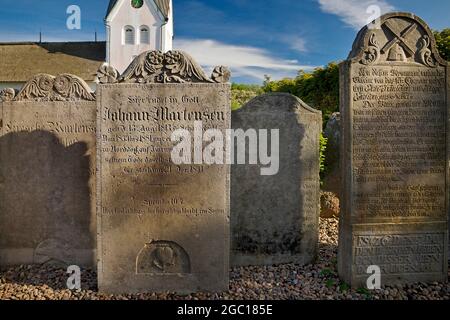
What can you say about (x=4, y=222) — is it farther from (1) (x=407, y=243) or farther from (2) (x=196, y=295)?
(1) (x=407, y=243)

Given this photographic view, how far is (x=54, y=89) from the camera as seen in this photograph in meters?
4.87

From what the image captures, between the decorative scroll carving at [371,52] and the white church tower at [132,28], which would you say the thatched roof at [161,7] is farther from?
the decorative scroll carving at [371,52]

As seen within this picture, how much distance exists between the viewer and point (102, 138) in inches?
155

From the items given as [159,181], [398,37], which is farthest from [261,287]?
[398,37]

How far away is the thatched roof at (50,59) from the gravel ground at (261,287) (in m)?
21.9

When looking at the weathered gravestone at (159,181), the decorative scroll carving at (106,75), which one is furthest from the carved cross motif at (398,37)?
the decorative scroll carving at (106,75)

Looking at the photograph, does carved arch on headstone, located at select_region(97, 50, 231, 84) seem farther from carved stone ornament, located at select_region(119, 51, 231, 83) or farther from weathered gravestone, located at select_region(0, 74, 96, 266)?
weathered gravestone, located at select_region(0, 74, 96, 266)

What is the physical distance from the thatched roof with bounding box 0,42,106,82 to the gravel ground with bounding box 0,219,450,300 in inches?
864

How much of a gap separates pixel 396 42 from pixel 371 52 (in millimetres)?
340

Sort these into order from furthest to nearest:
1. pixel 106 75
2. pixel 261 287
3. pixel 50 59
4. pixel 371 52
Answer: pixel 50 59, pixel 261 287, pixel 371 52, pixel 106 75

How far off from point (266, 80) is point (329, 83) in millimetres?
13116

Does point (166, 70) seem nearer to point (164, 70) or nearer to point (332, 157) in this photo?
point (164, 70)

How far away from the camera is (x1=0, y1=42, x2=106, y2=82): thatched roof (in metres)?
25.2

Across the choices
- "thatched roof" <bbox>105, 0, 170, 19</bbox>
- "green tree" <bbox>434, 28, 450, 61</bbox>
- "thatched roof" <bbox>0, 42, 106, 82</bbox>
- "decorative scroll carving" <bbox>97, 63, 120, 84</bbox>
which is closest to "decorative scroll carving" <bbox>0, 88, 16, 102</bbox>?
"decorative scroll carving" <bbox>97, 63, 120, 84</bbox>
